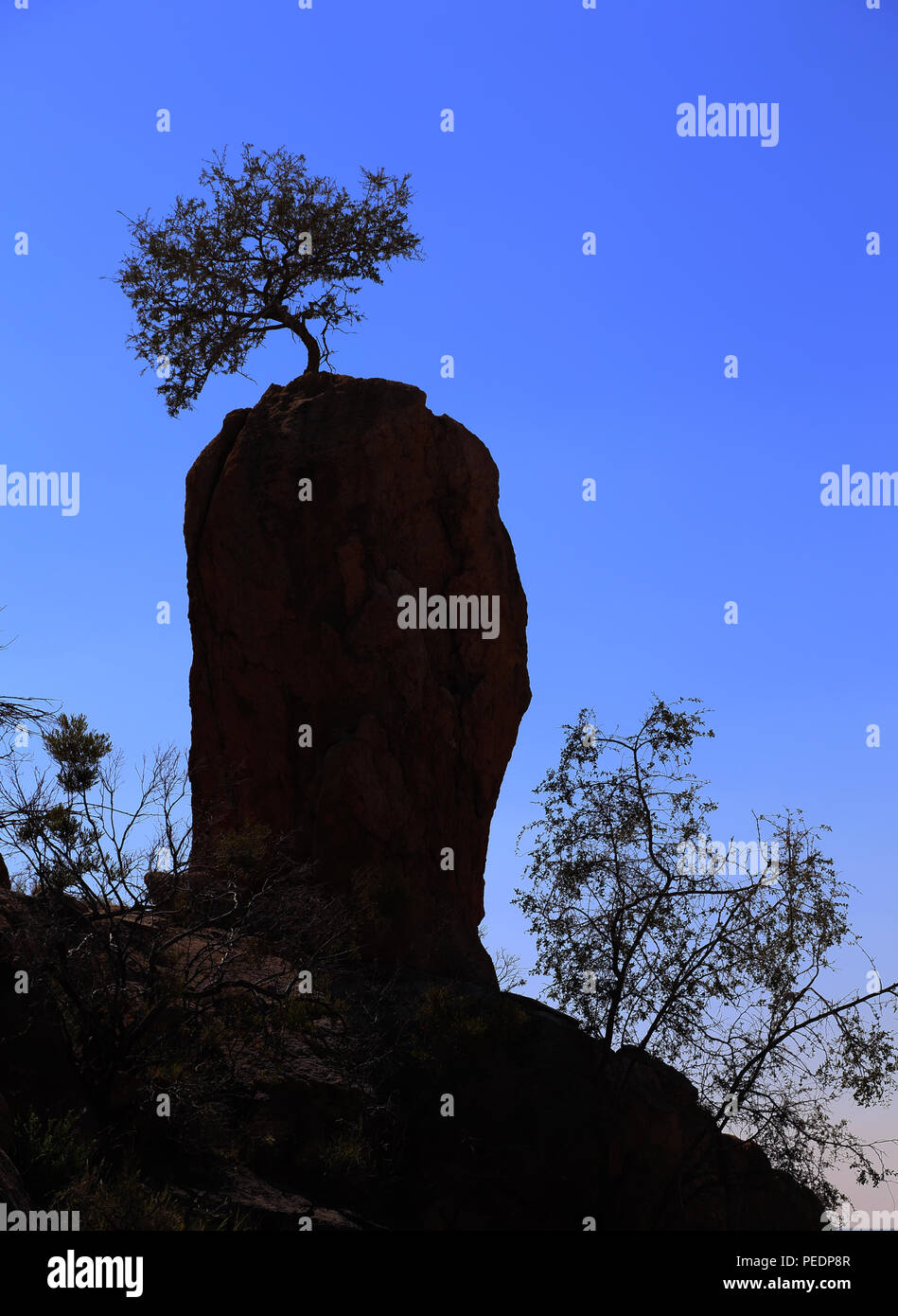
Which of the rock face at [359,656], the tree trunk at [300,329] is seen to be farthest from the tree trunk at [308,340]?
the rock face at [359,656]

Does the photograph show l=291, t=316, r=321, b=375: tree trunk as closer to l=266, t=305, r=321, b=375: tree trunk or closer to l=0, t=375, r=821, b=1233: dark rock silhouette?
l=266, t=305, r=321, b=375: tree trunk

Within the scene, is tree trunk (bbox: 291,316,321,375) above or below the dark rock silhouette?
above

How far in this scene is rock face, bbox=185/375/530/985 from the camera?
71.5ft

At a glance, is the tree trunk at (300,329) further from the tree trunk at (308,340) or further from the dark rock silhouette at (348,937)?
the dark rock silhouette at (348,937)

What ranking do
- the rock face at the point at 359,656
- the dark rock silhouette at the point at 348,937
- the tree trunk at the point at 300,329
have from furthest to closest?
the tree trunk at the point at 300,329 → the rock face at the point at 359,656 → the dark rock silhouette at the point at 348,937

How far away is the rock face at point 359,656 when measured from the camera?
21797 mm

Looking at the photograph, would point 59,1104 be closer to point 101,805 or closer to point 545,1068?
point 101,805

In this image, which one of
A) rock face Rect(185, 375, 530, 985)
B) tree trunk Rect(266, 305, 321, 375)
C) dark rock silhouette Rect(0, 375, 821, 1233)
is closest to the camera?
dark rock silhouette Rect(0, 375, 821, 1233)

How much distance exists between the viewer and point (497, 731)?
24297 mm

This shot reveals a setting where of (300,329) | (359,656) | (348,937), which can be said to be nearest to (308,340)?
(300,329)

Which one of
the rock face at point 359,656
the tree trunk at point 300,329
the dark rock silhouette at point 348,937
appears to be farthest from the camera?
the tree trunk at point 300,329

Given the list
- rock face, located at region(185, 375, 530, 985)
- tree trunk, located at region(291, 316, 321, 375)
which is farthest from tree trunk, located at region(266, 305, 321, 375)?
rock face, located at region(185, 375, 530, 985)
